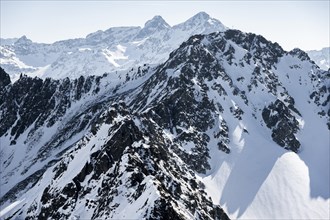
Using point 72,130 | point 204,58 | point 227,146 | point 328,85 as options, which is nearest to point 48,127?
point 72,130

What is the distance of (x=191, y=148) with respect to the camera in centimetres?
12356

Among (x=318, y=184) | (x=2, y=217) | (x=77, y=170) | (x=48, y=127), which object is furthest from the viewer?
(x=48, y=127)

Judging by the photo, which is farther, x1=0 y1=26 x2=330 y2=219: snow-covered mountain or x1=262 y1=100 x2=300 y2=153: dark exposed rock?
x1=262 y1=100 x2=300 y2=153: dark exposed rock

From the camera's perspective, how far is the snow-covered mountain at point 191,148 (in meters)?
70.1

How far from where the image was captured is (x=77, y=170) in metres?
78.7

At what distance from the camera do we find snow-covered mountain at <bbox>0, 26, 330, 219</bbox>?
70.1 meters

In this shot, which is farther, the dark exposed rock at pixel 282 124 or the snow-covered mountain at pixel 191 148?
the dark exposed rock at pixel 282 124

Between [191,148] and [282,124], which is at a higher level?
[282,124]

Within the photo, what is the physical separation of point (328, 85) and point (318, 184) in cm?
7251

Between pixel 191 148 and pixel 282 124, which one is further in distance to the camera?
pixel 282 124

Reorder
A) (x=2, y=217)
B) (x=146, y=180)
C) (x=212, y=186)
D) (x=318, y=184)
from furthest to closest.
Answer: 1. (x=318, y=184)
2. (x=212, y=186)
3. (x=2, y=217)
4. (x=146, y=180)

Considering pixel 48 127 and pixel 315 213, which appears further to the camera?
pixel 48 127

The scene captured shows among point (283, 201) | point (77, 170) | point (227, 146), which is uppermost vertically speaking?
point (227, 146)

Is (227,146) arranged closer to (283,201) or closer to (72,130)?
(283,201)
